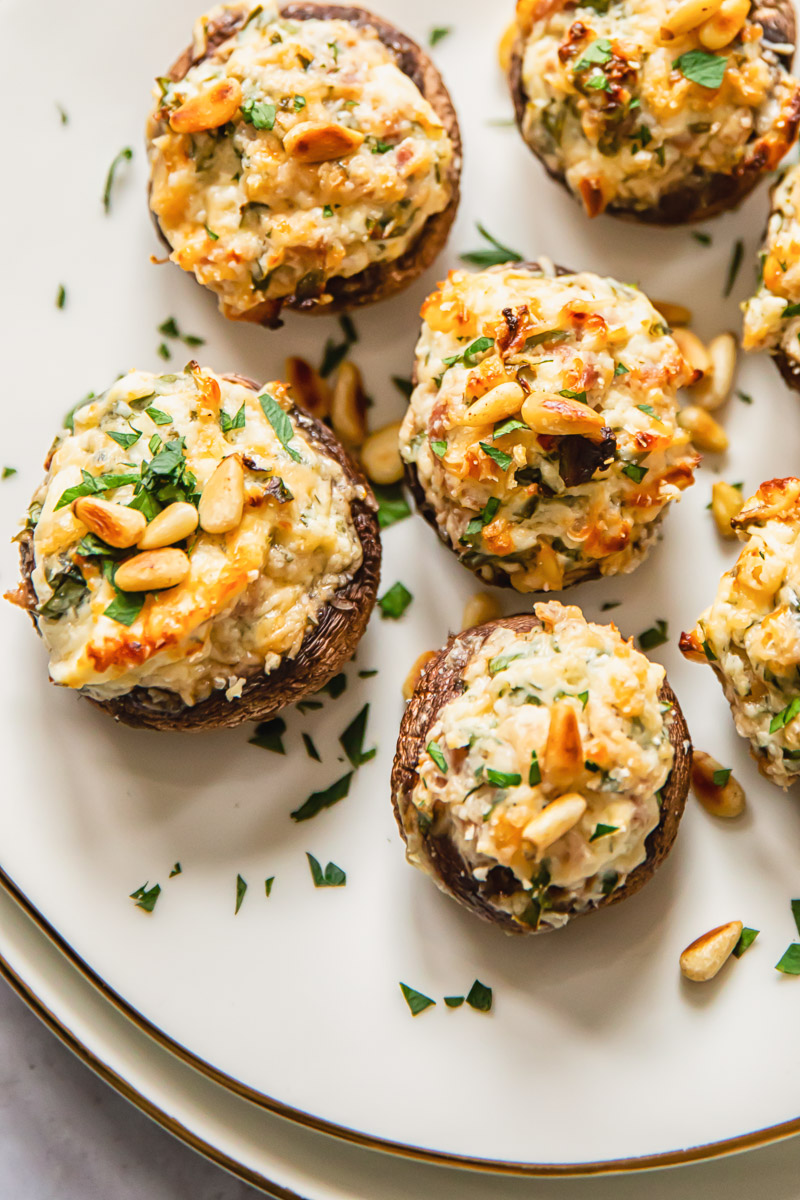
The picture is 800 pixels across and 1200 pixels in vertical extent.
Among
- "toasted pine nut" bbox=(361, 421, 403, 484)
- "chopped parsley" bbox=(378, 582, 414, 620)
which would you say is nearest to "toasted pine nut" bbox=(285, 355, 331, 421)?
"toasted pine nut" bbox=(361, 421, 403, 484)

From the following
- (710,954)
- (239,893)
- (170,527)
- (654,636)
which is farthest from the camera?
(654,636)

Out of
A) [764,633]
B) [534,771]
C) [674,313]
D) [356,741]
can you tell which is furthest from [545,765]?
[674,313]

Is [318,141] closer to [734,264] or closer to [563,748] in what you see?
[734,264]

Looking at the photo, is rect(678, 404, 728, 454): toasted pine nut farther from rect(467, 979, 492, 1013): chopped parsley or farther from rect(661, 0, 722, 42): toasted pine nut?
rect(467, 979, 492, 1013): chopped parsley

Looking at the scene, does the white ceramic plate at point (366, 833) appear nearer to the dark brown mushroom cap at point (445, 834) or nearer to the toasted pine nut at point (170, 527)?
the dark brown mushroom cap at point (445, 834)

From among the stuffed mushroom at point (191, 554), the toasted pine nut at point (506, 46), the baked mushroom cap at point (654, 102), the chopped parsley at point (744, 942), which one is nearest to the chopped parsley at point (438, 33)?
the toasted pine nut at point (506, 46)
